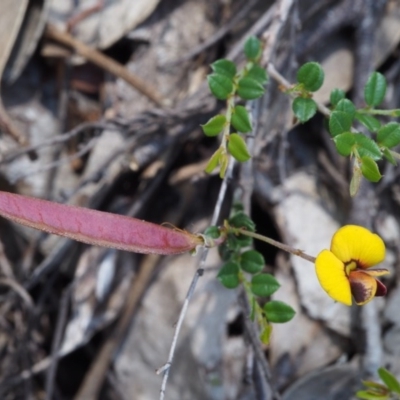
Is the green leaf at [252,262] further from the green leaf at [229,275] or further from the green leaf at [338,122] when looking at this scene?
the green leaf at [338,122]

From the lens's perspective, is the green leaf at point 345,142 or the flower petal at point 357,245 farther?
the green leaf at point 345,142

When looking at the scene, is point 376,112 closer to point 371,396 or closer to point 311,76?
point 311,76

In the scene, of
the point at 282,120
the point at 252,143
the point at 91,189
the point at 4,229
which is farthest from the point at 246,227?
the point at 4,229

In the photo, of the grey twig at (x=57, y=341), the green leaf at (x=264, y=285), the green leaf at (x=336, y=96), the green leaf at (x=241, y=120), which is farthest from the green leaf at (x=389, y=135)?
the grey twig at (x=57, y=341)

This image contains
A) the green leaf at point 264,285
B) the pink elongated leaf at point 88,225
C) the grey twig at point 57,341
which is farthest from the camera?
the grey twig at point 57,341

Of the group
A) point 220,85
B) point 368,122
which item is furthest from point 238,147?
point 368,122

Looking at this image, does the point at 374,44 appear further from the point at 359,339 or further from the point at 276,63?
the point at 359,339

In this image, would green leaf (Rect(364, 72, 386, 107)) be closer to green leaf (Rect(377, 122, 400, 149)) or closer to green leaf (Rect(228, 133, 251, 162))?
green leaf (Rect(377, 122, 400, 149))

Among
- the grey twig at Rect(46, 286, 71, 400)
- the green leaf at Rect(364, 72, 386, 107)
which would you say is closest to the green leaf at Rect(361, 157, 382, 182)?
the green leaf at Rect(364, 72, 386, 107)
